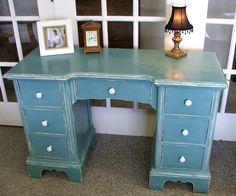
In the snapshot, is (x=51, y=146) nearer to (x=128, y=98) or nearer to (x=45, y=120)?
(x=45, y=120)

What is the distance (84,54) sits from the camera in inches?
74.0

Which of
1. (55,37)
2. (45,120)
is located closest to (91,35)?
(55,37)

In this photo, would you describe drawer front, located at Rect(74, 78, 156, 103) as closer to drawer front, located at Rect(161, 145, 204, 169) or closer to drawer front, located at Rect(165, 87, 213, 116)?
drawer front, located at Rect(165, 87, 213, 116)

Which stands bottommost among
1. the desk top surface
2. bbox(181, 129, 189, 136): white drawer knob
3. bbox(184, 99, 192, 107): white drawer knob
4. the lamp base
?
bbox(181, 129, 189, 136): white drawer knob

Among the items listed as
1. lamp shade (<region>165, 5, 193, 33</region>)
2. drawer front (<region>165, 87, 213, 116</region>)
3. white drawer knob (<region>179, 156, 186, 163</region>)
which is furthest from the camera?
white drawer knob (<region>179, 156, 186, 163</region>)

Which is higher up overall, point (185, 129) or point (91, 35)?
point (91, 35)

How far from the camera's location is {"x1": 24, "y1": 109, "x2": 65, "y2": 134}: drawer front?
69.2 inches

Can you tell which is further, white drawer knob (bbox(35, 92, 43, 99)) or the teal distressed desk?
white drawer knob (bbox(35, 92, 43, 99))

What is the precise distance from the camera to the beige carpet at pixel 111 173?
1.88m

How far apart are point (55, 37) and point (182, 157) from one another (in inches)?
40.8

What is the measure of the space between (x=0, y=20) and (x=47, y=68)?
2.17ft

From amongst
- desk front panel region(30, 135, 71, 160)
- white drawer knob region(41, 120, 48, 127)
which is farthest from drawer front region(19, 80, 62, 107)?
desk front panel region(30, 135, 71, 160)

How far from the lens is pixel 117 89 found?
1668mm

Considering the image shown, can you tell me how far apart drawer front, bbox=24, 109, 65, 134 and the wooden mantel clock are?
43 cm
